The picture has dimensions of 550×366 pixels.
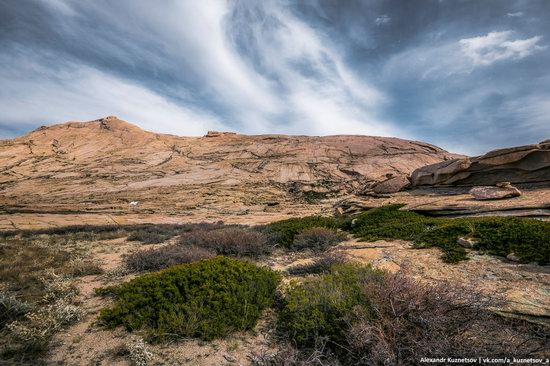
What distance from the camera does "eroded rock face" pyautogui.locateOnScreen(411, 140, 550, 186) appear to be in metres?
13.3

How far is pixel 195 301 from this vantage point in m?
4.70

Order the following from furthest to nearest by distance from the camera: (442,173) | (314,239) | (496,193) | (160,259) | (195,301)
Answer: (442,173), (496,193), (314,239), (160,259), (195,301)

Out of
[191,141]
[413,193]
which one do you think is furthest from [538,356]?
[191,141]

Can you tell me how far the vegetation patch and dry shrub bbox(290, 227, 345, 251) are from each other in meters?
0.95

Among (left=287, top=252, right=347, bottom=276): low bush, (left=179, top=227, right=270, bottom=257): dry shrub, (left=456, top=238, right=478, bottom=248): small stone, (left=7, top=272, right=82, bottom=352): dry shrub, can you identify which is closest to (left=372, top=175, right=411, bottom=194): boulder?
(left=179, top=227, right=270, bottom=257): dry shrub

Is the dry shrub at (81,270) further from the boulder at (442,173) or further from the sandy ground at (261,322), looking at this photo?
the boulder at (442,173)

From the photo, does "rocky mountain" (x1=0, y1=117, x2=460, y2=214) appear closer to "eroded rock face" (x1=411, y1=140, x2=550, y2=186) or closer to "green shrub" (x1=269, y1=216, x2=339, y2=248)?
"eroded rock face" (x1=411, y1=140, x2=550, y2=186)

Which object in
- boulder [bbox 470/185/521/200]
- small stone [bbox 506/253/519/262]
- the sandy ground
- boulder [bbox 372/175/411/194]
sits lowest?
the sandy ground

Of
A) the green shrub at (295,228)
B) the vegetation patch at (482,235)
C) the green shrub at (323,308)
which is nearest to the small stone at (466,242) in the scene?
the vegetation patch at (482,235)

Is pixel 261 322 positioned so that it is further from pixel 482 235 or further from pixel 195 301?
pixel 482 235

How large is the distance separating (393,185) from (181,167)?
120 ft

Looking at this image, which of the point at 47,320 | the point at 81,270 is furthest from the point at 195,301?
the point at 81,270

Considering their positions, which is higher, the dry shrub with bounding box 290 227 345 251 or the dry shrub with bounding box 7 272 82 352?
the dry shrub with bounding box 290 227 345 251

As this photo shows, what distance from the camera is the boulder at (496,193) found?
10945mm
